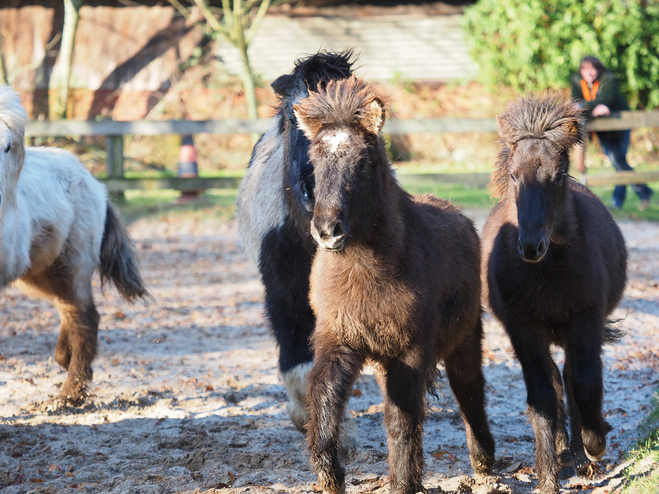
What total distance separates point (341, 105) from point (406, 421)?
152cm

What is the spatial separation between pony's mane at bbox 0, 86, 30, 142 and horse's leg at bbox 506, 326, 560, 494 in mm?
3435

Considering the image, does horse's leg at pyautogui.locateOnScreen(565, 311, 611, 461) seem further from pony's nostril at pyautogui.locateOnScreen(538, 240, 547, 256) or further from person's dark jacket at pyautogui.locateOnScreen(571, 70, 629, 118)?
person's dark jacket at pyautogui.locateOnScreen(571, 70, 629, 118)

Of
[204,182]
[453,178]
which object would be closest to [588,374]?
[453,178]

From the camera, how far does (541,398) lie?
13.0 feet

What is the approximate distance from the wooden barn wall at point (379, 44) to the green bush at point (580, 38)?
3.21 meters

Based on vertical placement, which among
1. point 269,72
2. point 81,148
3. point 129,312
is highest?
point 269,72

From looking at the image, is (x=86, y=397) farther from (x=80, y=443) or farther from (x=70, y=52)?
(x=70, y=52)

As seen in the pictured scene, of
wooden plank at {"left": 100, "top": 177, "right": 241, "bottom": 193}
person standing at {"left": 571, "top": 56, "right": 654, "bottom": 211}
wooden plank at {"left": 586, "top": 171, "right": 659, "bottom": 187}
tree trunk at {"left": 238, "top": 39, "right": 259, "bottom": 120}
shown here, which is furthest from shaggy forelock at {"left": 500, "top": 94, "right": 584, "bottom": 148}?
tree trunk at {"left": 238, "top": 39, "right": 259, "bottom": 120}

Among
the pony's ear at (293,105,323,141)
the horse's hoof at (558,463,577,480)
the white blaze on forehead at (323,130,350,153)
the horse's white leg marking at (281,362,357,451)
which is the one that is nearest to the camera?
the white blaze on forehead at (323,130,350,153)

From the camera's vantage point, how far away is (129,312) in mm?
8250

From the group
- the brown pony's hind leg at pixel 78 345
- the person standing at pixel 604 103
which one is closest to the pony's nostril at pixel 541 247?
the brown pony's hind leg at pixel 78 345

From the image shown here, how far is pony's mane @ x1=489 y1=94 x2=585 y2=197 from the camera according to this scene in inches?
159

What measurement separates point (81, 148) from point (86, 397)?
48.5ft

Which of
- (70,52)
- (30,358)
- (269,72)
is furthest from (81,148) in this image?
(30,358)
